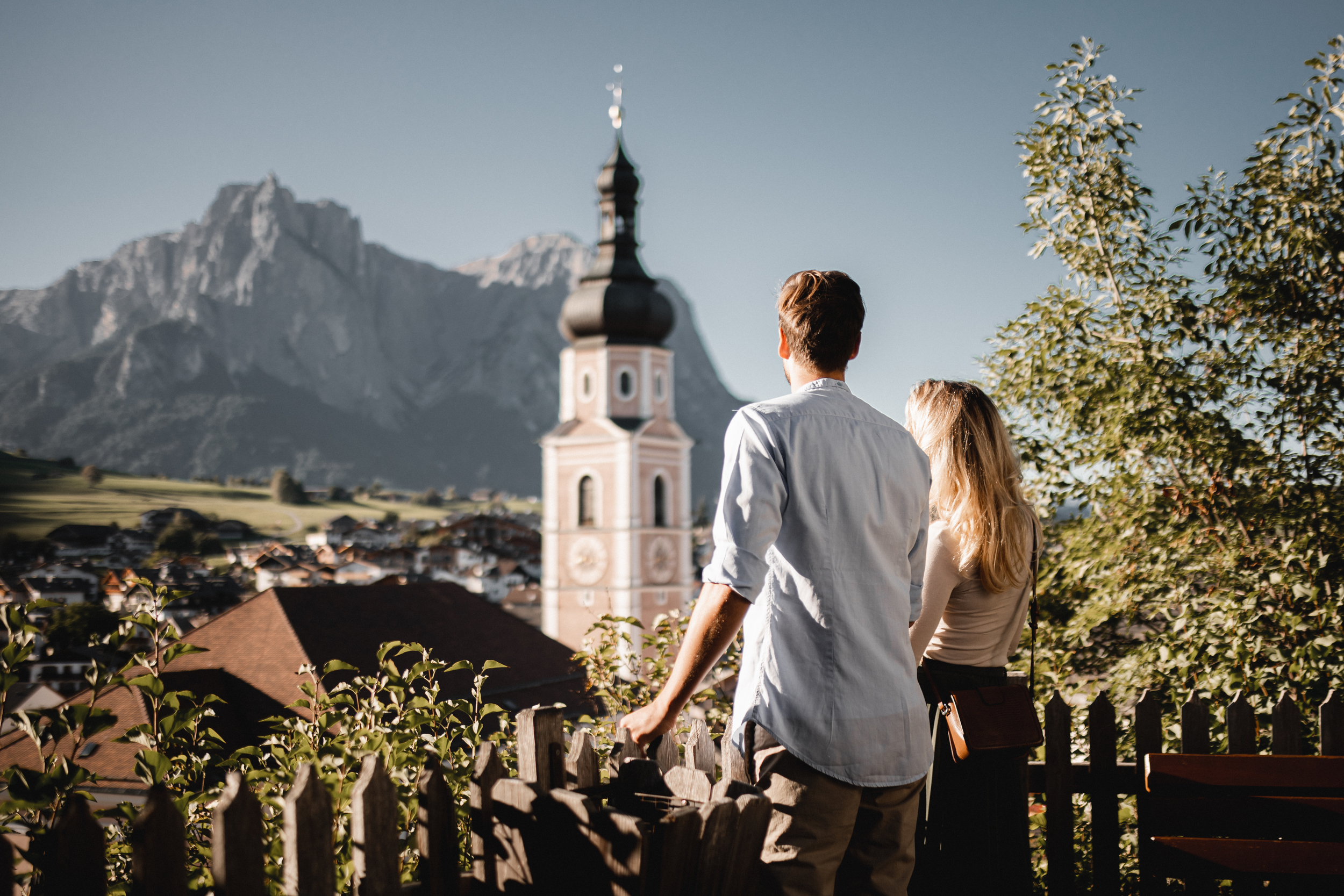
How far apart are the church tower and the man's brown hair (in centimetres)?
3680

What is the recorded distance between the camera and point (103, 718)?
1523mm

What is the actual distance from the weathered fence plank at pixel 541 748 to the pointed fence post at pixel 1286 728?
7.58ft

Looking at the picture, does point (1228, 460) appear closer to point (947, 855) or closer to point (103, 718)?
point (947, 855)

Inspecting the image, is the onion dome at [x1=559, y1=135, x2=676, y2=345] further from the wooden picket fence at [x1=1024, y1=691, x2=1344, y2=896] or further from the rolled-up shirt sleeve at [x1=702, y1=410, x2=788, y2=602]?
the rolled-up shirt sleeve at [x1=702, y1=410, x2=788, y2=602]

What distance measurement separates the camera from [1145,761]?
9.04 ft

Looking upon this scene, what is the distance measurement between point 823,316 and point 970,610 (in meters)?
0.93

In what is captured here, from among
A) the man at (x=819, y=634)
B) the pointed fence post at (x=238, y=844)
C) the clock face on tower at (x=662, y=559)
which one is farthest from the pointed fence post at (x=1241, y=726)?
the clock face on tower at (x=662, y=559)

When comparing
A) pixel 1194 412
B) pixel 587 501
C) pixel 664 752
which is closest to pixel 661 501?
pixel 587 501

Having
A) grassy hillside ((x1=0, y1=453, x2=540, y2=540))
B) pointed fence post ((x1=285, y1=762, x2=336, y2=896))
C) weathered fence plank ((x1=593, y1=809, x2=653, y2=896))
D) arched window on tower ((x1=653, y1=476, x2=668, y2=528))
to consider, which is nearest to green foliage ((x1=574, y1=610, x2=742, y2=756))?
weathered fence plank ((x1=593, y1=809, x2=653, y2=896))

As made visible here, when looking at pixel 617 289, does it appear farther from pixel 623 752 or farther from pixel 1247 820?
pixel 623 752

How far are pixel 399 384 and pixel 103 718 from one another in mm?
161441

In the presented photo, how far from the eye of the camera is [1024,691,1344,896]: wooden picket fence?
2914 millimetres

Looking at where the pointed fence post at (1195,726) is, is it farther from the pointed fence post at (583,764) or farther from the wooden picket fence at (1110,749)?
the pointed fence post at (583,764)

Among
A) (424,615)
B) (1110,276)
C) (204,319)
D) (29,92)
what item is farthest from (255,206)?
(1110,276)
